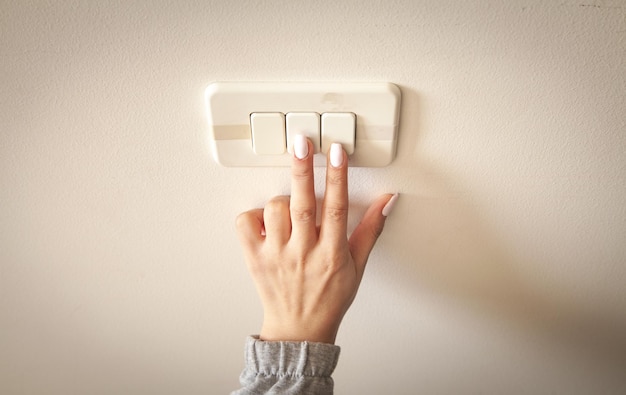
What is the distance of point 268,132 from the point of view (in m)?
0.38

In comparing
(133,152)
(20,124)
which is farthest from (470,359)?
(20,124)

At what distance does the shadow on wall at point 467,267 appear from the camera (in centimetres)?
44

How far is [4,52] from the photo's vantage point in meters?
0.36

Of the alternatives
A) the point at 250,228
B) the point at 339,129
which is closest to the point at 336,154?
the point at 339,129

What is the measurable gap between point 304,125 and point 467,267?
11.8 inches

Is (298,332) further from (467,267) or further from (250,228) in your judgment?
(467,267)

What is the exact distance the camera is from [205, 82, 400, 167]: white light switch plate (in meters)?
0.36

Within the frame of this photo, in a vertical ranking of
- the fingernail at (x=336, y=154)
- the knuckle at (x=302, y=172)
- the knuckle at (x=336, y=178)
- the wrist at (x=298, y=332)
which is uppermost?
the fingernail at (x=336, y=154)

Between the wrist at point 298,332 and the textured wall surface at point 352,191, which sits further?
the wrist at point 298,332

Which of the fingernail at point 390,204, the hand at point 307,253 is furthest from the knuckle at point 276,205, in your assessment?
the fingernail at point 390,204

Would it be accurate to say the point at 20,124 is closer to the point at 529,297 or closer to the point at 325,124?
the point at 325,124

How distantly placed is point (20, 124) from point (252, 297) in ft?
1.11

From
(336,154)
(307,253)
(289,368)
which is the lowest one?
(289,368)

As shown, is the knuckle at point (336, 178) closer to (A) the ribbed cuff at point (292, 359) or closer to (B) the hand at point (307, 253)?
(B) the hand at point (307, 253)
